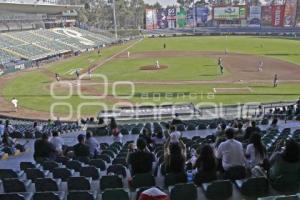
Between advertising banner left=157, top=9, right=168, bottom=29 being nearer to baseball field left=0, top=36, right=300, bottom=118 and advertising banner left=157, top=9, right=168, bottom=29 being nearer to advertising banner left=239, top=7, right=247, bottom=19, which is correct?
advertising banner left=239, top=7, right=247, bottom=19

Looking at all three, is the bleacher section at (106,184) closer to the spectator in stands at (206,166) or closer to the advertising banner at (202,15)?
the spectator in stands at (206,166)

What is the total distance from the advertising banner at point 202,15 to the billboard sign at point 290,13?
2526cm

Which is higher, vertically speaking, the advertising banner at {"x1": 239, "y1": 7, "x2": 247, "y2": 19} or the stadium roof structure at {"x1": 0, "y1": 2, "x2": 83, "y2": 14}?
the stadium roof structure at {"x1": 0, "y1": 2, "x2": 83, "y2": 14}

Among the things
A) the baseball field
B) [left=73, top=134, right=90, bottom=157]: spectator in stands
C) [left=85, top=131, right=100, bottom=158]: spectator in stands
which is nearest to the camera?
[left=73, top=134, right=90, bottom=157]: spectator in stands

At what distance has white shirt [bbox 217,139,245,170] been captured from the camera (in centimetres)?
887

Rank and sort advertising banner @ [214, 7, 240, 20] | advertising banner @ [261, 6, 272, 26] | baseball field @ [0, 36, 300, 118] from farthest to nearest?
advertising banner @ [214, 7, 240, 20] < advertising banner @ [261, 6, 272, 26] < baseball field @ [0, 36, 300, 118]

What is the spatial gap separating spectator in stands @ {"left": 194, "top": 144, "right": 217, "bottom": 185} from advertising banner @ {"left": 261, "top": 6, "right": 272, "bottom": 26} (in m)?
117

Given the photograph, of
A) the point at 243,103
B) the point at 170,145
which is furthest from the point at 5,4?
the point at 170,145

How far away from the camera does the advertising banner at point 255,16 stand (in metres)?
121

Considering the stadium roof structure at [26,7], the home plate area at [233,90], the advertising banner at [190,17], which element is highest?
the stadium roof structure at [26,7]

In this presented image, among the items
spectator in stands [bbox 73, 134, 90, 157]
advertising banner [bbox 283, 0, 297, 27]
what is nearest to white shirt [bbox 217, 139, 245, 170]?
spectator in stands [bbox 73, 134, 90, 157]

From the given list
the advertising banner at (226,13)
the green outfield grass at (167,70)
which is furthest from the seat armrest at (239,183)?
the advertising banner at (226,13)

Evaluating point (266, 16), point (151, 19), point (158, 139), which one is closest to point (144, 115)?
point (158, 139)

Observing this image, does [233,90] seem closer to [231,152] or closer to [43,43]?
[231,152]
